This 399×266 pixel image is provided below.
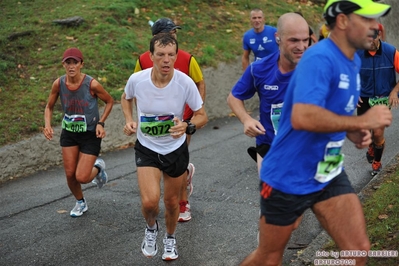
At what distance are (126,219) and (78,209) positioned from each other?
0.65 m

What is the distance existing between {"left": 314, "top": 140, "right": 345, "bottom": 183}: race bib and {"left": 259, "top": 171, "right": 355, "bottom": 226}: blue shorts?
8 cm

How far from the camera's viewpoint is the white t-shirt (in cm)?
558

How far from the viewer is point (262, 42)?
11078 mm

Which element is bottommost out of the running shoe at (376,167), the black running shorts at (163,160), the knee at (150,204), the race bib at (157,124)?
the running shoe at (376,167)

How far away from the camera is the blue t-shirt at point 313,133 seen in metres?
3.54

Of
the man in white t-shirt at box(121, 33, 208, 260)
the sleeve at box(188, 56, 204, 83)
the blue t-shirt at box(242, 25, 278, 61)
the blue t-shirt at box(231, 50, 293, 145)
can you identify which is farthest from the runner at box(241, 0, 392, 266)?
the blue t-shirt at box(242, 25, 278, 61)

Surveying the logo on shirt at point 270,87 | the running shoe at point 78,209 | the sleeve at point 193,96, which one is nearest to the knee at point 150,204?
the sleeve at point 193,96

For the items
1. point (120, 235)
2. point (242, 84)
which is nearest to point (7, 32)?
point (120, 235)

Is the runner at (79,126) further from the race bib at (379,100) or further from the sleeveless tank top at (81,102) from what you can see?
the race bib at (379,100)

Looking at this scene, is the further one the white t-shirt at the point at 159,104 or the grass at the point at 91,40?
the grass at the point at 91,40

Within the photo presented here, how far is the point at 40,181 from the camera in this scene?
9172mm

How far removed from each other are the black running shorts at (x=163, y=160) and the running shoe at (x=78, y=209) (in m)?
1.96

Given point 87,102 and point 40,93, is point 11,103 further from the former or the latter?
point 87,102

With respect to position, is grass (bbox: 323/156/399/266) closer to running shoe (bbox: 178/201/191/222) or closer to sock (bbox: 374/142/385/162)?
sock (bbox: 374/142/385/162)
